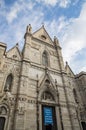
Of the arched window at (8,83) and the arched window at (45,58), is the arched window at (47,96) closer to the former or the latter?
the arched window at (8,83)

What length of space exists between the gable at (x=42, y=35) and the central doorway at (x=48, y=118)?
37.8 ft

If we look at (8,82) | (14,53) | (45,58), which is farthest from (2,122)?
(45,58)

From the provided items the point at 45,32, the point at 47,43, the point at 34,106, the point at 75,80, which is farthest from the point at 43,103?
the point at 45,32

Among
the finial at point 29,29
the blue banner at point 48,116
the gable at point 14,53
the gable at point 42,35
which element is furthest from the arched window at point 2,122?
the gable at point 42,35

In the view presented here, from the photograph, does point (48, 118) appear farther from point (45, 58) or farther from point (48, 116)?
point (45, 58)

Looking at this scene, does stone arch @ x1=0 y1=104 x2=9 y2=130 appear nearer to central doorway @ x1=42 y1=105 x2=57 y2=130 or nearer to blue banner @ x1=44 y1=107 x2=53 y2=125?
central doorway @ x1=42 y1=105 x2=57 y2=130

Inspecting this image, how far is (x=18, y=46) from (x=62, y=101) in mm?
9238

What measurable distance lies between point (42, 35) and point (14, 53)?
24.7 feet

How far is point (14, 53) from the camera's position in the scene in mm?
14695

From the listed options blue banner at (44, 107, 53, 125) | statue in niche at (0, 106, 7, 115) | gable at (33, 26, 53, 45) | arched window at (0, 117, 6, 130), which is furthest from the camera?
gable at (33, 26, 53, 45)

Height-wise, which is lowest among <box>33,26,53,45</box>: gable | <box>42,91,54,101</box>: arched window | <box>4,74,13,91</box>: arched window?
<box>42,91,54,101</box>: arched window

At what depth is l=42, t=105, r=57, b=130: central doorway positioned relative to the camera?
11.6 m

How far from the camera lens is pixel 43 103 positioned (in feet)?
40.9

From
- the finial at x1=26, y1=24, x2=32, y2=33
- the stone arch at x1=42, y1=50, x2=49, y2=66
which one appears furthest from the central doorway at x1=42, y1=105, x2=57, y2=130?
the finial at x1=26, y1=24, x2=32, y2=33
